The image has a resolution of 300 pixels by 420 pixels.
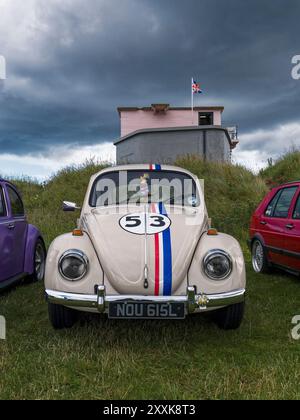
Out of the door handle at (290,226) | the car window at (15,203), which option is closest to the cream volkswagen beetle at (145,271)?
the car window at (15,203)

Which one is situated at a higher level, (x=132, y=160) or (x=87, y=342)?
(x=132, y=160)

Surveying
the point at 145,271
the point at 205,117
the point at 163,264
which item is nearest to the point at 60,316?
the point at 145,271

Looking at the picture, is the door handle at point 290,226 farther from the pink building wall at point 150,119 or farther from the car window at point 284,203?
the pink building wall at point 150,119

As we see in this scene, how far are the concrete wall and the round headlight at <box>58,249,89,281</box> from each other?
41.7 ft

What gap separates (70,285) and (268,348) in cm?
191

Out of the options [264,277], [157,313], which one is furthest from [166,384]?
[264,277]

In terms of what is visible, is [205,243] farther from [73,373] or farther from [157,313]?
[73,373]

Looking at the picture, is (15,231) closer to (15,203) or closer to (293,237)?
(15,203)

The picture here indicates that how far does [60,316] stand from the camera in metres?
3.78

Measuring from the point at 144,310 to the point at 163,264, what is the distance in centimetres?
43

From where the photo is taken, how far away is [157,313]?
129 inches

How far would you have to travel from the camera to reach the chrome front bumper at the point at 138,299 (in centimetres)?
329

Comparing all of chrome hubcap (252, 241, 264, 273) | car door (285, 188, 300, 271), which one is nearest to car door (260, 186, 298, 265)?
car door (285, 188, 300, 271)

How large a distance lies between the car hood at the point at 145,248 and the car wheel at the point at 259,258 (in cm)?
291
